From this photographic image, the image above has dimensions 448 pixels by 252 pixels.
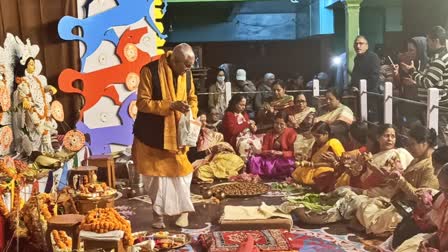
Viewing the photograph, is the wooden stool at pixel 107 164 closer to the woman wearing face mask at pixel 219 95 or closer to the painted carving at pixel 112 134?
the painted carving at pixel 112 134

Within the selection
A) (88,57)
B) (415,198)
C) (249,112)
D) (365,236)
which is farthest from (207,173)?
(415,198)

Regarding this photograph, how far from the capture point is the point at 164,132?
524cm

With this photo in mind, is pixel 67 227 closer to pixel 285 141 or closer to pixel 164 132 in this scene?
pixel 164 132

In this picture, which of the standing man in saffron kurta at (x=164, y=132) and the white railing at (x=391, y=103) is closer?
the standing man in saffron kurta at (x=164, y=132)

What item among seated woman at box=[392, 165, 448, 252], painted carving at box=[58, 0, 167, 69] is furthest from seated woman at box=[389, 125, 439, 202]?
painted carving at box=[58, 0, 167, 69]

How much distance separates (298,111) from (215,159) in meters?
1.33

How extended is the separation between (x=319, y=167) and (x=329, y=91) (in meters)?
1.64

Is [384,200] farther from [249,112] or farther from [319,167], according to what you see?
[249,112]

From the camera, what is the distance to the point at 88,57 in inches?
301

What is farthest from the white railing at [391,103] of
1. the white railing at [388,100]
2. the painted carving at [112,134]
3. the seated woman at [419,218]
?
the painted carving at [112,134]

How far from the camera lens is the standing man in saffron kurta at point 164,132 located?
17.1 ft

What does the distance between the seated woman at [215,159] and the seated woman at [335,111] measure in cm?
119

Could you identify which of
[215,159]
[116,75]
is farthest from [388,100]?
[116,75]

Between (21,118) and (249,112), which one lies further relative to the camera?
(249,112)
